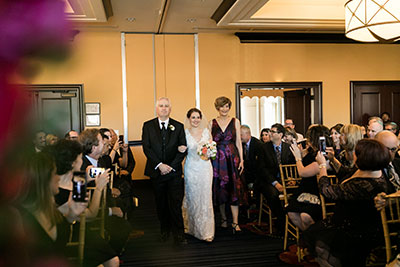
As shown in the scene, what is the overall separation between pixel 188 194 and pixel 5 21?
15.7 ft

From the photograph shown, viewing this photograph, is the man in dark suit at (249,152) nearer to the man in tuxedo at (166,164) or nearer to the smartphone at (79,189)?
the man in tuxedo at (166,164)

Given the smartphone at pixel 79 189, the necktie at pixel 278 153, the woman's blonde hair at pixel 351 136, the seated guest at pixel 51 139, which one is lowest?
the necktie at pixel 278 153

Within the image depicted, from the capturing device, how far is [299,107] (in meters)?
9.97

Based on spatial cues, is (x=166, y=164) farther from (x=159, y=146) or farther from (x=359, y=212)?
(x=359, y=212)

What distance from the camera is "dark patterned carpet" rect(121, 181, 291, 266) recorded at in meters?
4.02

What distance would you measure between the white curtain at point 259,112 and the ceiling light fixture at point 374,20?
284 inches

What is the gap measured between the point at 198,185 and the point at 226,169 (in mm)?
548

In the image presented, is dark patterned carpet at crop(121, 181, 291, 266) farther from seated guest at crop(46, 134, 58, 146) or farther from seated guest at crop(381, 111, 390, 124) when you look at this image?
seated guest at crop(381, 111, 390, 124)

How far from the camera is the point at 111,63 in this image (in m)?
8.55

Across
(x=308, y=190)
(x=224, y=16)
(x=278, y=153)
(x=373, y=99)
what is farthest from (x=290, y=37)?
(x=308, y=190)

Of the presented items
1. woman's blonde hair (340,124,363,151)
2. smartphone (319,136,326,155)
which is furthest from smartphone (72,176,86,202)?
woman's blonde hair (340,124,363,151)

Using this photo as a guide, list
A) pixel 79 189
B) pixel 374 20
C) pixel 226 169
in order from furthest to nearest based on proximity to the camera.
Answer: pixel 374 20, pixel 226 169, pixel 79 189

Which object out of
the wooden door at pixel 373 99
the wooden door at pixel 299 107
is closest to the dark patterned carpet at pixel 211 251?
the wooden door at pixel 299 107

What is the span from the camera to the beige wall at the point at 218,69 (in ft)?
28.4
